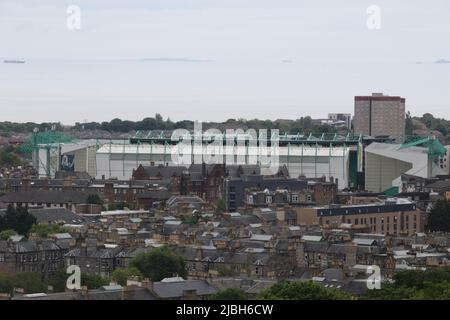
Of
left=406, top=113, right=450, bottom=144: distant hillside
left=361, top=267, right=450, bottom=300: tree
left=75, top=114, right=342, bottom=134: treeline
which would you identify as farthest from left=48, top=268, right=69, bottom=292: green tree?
left=75, top=114, right=342, bottom=134: treeline

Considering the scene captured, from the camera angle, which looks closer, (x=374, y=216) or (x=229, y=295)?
(x=229, y=295)

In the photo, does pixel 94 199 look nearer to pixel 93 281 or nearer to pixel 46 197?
pixel 46 197

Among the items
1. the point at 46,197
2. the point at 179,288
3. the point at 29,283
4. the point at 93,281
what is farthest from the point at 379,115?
the point at 179,288

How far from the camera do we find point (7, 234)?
Answer: 32.4m

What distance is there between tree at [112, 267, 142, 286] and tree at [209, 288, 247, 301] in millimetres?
2958

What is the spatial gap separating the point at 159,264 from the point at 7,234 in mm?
7159

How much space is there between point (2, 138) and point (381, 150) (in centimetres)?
4278

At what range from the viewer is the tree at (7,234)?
31883mm

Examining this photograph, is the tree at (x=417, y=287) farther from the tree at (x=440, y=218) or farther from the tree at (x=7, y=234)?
the tree at (x=440, y=218)

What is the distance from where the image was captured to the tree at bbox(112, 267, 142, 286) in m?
24.6

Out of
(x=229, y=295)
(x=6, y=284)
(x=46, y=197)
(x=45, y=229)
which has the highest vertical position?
(x=229, y=295)

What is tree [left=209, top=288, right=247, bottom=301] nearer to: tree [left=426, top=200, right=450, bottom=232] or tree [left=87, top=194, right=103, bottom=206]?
tree [left=426, top=200, right=450, bottom=232]

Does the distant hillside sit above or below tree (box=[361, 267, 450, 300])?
below
